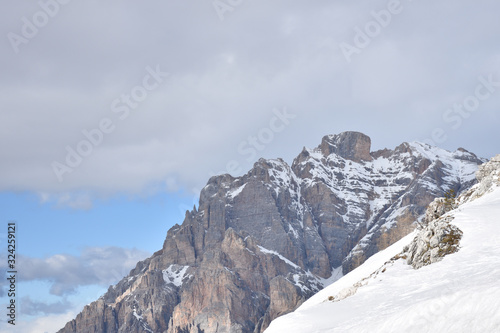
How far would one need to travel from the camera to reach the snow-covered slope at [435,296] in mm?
19438

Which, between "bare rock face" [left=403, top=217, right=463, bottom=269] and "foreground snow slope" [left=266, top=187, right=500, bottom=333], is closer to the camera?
"foreground snow slope" [left=266, top=187, right=500, bottom=333]

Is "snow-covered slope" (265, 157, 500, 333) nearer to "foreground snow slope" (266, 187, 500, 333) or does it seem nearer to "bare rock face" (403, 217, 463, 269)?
"foreground snow slope" (266, 187, 500, 333)

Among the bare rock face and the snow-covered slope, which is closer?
the snow-covered slope

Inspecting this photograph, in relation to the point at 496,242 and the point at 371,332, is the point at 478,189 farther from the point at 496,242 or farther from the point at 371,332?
the point at 371,332

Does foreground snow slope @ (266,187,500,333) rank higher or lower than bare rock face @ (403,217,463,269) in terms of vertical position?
lower

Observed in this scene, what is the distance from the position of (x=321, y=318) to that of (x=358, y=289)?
3469 millimetres

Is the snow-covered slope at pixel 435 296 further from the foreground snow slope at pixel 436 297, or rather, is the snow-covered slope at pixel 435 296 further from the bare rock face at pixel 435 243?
the bare rock face at pixel 435 243

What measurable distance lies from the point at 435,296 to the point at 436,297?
1.04 m

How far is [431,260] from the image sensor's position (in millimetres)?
31625

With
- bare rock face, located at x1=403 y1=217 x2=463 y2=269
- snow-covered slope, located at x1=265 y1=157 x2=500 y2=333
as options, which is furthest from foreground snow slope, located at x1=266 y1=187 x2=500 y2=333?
bare rock face, located at x1=403 y1=217 x2=463 y2=269

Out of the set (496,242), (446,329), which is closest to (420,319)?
(446,329)

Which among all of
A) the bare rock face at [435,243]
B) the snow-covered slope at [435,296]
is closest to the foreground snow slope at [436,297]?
the snow-covered slope at [435,296]

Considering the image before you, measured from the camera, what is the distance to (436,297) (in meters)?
20.9

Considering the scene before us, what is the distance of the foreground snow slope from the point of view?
63.7 feet
